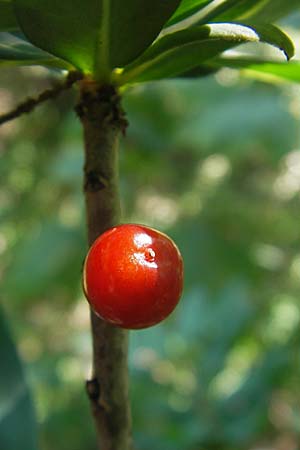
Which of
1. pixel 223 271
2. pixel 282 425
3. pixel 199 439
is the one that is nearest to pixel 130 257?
pixel 199 439

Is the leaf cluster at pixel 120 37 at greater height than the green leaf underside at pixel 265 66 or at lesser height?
greater

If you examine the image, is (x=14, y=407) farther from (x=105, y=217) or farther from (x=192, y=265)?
(x=192, y=265)

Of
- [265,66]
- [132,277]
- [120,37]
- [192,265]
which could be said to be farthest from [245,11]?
[192,265]

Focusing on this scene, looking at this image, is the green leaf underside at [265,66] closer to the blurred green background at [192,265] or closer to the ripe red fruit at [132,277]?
the ripe red fruit at [132,277]

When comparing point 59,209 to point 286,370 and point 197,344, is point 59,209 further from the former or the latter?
point 286,370

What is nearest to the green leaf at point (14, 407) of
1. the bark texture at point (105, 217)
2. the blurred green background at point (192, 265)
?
the bark texture at point (105, 217)
